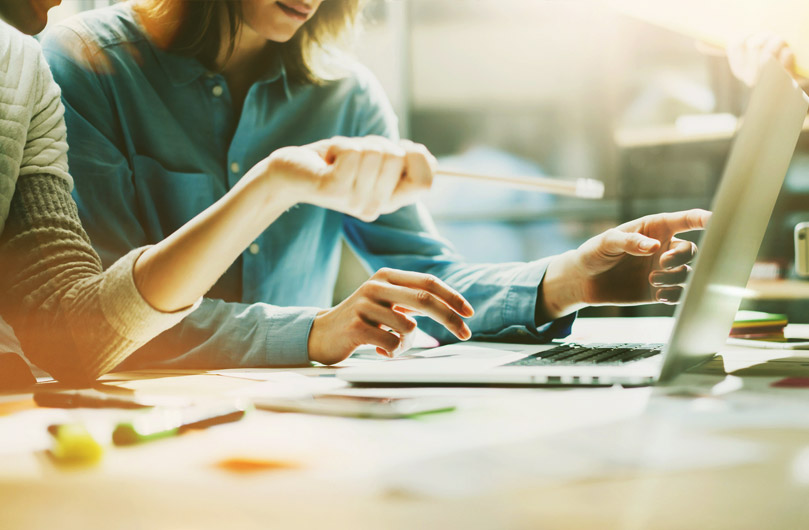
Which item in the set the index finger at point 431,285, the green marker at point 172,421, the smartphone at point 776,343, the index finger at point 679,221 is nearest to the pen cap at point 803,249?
the smartphone at point 776,343

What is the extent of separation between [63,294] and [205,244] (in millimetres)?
172

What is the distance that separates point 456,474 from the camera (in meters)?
0.30

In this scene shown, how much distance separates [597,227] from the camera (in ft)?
7.46

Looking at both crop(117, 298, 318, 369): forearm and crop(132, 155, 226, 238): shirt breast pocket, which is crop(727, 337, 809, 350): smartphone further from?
crop(132, 155, 226, 238): shirt breast pocket

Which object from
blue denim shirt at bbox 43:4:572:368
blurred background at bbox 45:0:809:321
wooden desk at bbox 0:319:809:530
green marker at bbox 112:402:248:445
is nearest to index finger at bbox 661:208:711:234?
blue denim shirt at bbox 43:4:572:368

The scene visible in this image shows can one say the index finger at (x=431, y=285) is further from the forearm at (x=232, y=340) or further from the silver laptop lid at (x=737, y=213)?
the silver laptop lid at (x=737, y=213)

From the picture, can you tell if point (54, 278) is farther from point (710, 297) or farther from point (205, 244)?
point (710, 297)

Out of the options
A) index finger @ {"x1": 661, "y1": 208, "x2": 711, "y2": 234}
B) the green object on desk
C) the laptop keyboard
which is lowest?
the laptop keyboard

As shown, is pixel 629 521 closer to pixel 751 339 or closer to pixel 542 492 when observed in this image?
pixel 542 492

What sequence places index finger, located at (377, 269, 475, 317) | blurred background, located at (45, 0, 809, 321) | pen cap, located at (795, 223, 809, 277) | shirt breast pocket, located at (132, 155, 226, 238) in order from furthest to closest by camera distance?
blurred background, located at (45, 0, 809, 321) → shirt breast pocket, located at (132, 155, 226, 238) → pen cap, located at (795, 223, 809, 277) → index finger, located at (377, 269, 475, 317)

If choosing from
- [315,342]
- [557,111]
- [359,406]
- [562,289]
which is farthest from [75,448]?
[557,111]

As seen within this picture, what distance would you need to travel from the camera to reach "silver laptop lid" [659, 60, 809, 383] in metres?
0.46

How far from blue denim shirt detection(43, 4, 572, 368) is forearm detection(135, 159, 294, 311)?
15cm

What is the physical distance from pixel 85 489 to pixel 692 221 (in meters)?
0.62
